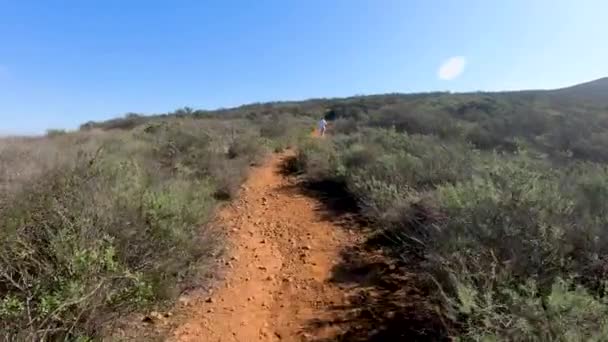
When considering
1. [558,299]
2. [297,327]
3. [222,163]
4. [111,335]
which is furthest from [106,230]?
[222,163]

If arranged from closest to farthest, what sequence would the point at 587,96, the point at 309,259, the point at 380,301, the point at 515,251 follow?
the point at 515,251, the point at 380,301, the point at 309,259, the point at 587,96

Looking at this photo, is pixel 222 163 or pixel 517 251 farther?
pixel 222 163

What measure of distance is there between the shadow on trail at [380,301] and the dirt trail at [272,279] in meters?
0.12

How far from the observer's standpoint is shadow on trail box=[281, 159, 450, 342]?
3725 mm

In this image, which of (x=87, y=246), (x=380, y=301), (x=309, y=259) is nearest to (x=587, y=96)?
(x=309, y=259)

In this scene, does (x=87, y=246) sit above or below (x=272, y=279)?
above

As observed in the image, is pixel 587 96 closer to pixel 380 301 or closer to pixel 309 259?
pixel 309 259

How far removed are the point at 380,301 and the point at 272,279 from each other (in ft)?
4.49

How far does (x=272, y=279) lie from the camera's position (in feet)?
16.6

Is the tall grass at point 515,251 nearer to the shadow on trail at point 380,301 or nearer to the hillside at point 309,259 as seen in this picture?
the hillside at point 309,259

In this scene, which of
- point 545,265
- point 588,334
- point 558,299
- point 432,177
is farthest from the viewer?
point 432,177

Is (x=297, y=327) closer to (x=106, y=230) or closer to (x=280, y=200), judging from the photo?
(x=106, y=230)

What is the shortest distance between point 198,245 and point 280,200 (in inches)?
150

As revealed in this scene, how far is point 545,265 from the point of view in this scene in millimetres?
3477
